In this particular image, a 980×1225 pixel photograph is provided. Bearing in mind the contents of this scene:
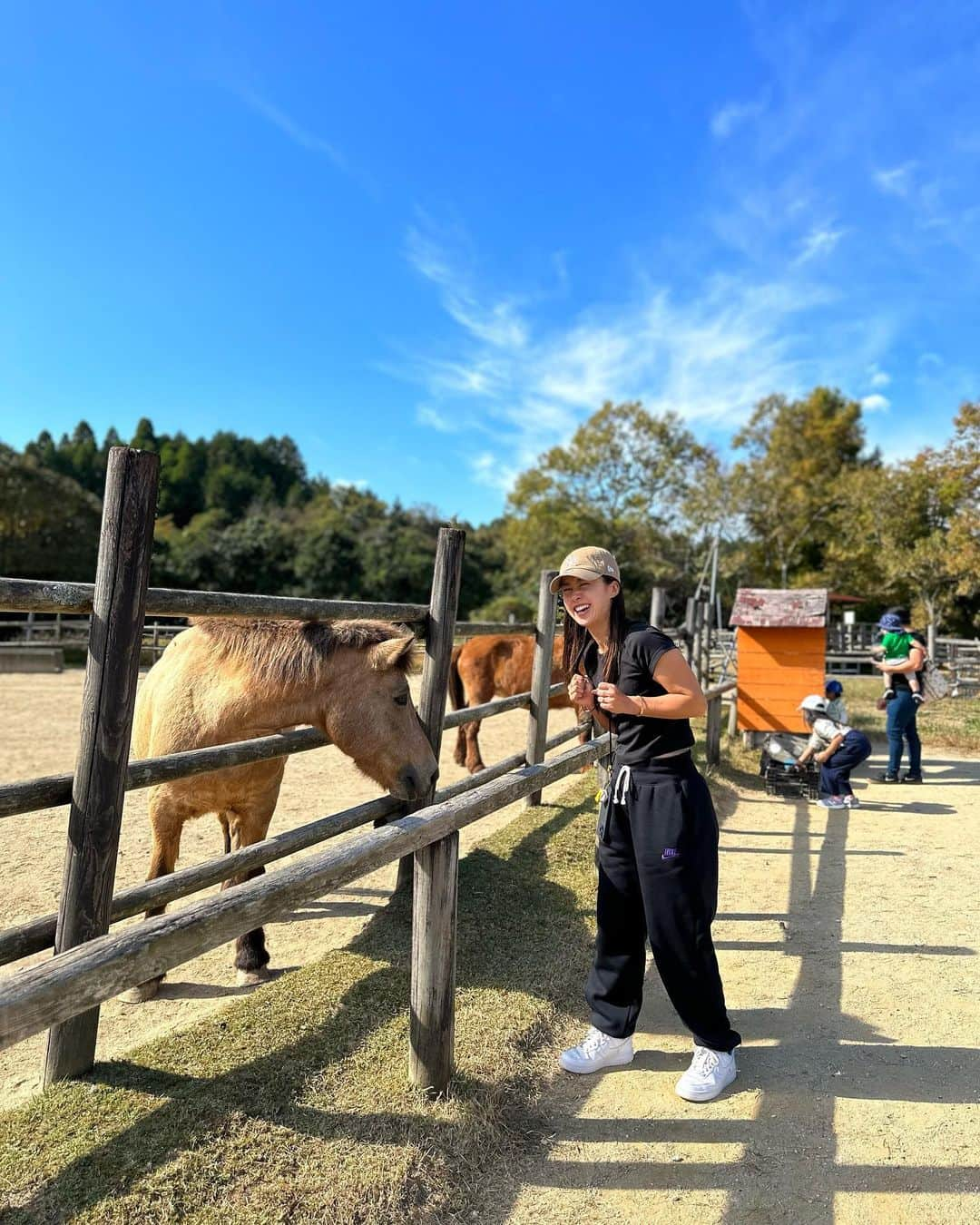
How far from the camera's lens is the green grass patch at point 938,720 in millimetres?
10047

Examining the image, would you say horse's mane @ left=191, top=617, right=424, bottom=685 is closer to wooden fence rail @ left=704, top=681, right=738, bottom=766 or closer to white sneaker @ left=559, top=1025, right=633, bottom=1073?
white sneaker @ left=559, top=1025, right=633, bottom=1073

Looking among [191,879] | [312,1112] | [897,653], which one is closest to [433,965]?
[312,1112]

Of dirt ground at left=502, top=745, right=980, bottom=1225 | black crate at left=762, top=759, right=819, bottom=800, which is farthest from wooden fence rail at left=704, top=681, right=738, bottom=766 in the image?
dirt ground at left=502, top=745, right=980, bottom=1225

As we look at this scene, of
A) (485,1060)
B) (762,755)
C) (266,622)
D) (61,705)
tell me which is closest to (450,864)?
(485,1060)

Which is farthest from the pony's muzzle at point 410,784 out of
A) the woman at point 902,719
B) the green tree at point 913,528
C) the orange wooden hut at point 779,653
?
the green tree at point 913,528

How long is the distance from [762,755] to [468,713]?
4575mm

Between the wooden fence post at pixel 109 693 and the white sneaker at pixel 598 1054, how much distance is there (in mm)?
1684

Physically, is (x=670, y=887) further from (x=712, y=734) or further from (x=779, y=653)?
(x=779, y=653)

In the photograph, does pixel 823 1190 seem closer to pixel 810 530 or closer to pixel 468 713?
pixel 468 713

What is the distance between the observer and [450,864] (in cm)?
246

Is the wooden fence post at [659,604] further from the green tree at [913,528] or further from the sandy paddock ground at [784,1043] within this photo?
the green tree at [913,528]

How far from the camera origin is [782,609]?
9156mm

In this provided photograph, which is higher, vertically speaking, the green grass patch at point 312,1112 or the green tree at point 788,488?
the green tree at point 788,488

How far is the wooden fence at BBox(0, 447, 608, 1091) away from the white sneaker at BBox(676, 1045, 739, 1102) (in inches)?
33.2
